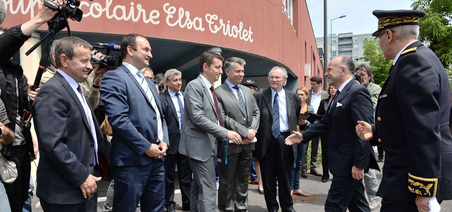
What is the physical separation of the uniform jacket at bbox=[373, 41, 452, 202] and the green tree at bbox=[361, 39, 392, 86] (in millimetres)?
31002

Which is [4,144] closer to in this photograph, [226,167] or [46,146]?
[46,146]

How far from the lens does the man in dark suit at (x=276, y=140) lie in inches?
186

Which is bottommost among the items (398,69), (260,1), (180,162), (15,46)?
(180,162)

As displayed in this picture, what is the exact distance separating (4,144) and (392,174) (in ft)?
9.55

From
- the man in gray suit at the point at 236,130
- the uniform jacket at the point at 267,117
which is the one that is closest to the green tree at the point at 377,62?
the uniform jacket at the point at 267,117

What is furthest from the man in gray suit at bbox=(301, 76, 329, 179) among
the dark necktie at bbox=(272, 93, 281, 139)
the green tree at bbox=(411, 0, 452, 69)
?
the green tree at bbox=(411, 0, 452, 69)

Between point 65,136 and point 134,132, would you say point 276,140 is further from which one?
point 65,136

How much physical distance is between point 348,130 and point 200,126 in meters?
1.70

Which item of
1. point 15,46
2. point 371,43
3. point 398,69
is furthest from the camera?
point 371,43

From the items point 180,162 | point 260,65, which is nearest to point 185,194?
point 180,162

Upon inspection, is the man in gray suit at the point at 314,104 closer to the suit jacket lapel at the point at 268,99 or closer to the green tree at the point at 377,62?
the suit jacket lapel at the point at 268,99

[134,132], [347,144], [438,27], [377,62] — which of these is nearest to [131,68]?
[134,132]

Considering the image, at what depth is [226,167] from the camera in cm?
434

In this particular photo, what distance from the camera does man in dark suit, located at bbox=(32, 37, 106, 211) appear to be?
2215 mm
